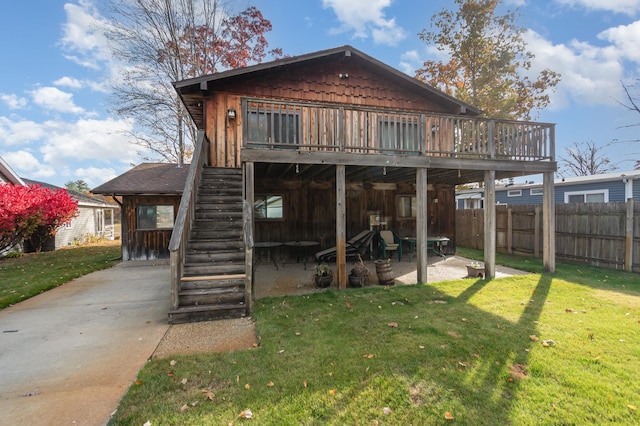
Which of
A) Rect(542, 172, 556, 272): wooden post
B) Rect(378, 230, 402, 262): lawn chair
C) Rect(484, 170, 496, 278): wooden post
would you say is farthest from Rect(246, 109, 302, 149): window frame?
Rect(542, 172, 556, 272): wooden post

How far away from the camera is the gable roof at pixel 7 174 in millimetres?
12219

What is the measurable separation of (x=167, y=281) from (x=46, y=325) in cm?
277

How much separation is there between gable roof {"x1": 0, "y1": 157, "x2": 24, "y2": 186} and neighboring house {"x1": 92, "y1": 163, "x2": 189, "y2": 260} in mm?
5930

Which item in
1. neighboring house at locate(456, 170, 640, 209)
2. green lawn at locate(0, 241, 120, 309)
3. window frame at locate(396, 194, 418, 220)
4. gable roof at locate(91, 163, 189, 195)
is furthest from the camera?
neighboring house at locate(456, 170, 640, 209)

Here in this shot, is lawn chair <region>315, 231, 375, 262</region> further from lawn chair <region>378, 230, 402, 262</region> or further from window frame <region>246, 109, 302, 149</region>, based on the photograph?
window frame <region>246, 109, 302, 149</region>

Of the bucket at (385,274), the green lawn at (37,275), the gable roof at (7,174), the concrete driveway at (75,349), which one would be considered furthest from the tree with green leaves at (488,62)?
the gable roof at (7,174)

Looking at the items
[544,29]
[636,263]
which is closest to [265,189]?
[636,263]

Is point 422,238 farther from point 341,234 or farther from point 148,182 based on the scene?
point 148,182

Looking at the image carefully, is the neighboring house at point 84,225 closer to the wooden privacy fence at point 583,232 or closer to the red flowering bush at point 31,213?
the red flowering bush at point 31,213

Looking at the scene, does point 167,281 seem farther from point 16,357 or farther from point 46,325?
point 16,357

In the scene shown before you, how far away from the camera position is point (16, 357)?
332cm

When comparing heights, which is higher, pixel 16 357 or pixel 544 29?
pixel 544 29

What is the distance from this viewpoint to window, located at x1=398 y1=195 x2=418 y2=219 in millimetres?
10367

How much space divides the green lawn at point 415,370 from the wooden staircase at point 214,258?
0.71 meters
